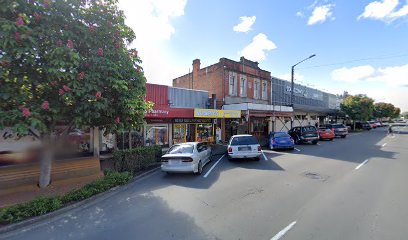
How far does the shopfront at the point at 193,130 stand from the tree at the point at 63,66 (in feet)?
26.8

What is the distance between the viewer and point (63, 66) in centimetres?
522

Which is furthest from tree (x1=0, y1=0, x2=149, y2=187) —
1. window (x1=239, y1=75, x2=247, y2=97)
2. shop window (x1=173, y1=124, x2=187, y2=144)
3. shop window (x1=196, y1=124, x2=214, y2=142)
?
window (x1=239, y1=75, x2=247, y2=97)

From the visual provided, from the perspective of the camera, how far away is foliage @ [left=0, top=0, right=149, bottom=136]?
16.2 ft

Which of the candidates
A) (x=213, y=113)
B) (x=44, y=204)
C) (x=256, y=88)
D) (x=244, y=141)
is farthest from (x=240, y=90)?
(x=44, y=204)

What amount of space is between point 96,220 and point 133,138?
8.69 m

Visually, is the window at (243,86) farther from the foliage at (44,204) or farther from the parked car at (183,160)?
the foliage at (44,204)

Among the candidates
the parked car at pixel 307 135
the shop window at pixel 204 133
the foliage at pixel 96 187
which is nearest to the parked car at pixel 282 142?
the parked car at pixel 307 135

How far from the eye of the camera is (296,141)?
18953 millimetres

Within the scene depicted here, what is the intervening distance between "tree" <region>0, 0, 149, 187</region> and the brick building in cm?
1212

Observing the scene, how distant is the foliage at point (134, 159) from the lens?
923 cm

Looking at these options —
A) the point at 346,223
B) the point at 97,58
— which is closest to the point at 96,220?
the point at 97,58

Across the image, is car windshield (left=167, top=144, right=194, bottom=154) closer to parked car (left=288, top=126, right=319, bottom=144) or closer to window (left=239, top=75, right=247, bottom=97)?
parked car (left=288, top=126, right=319, bottom=144)

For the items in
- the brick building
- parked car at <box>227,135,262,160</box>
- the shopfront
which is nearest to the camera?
parked car at <box>227,135,262,160</box>

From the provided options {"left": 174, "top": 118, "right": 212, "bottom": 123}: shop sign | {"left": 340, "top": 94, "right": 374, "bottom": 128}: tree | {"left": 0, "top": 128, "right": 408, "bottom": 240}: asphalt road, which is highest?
{"left": 340, "top": 94, "right": 374, "bottom": 128}: tree
